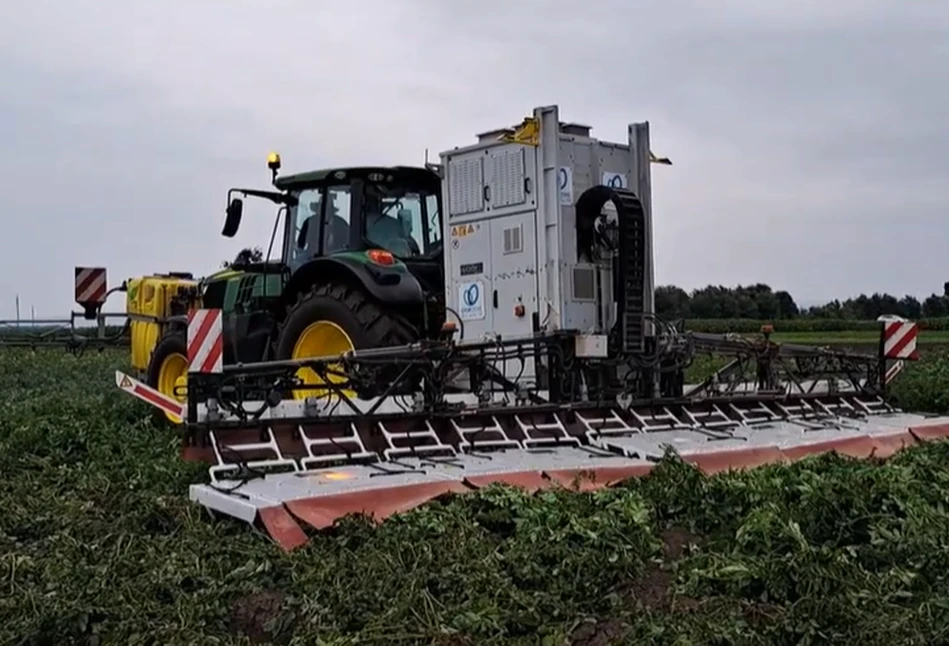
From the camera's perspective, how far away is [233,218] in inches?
380

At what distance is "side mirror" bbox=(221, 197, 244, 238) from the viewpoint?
9609 mm

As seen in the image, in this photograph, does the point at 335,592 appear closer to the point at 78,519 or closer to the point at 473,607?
the point at 473,607

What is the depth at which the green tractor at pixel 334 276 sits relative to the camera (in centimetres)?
811

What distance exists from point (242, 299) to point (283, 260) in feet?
2.68

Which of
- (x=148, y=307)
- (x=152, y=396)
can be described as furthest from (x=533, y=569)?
(x=148, y=307)

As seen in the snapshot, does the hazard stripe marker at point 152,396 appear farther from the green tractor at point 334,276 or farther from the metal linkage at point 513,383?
the green tractor at point 334,276

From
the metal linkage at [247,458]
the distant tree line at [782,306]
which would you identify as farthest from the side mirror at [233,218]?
the distant tree line at [782,306]

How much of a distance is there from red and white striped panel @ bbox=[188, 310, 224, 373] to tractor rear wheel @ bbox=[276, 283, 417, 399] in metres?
1.16

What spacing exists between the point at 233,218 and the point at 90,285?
5793mm

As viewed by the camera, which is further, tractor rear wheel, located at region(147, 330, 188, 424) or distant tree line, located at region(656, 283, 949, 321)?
distant tree line, located at region(656, 283, 949, 321)

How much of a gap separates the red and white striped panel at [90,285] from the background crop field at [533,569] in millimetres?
8915

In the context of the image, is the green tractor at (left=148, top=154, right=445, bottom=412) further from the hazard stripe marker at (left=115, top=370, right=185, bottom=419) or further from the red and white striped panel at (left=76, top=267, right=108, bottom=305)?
the red and white striped panel at (left=76, top=267, right=108, bottom=305)

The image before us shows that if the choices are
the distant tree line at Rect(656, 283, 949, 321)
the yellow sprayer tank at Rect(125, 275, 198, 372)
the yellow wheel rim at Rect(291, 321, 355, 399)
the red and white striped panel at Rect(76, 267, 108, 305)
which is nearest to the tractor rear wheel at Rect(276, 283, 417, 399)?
the yellow wheel rim at Rect(291, 321, 355, 399)

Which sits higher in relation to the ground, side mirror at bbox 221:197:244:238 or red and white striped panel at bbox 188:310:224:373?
side mirror at bbox 221:197:244:238
